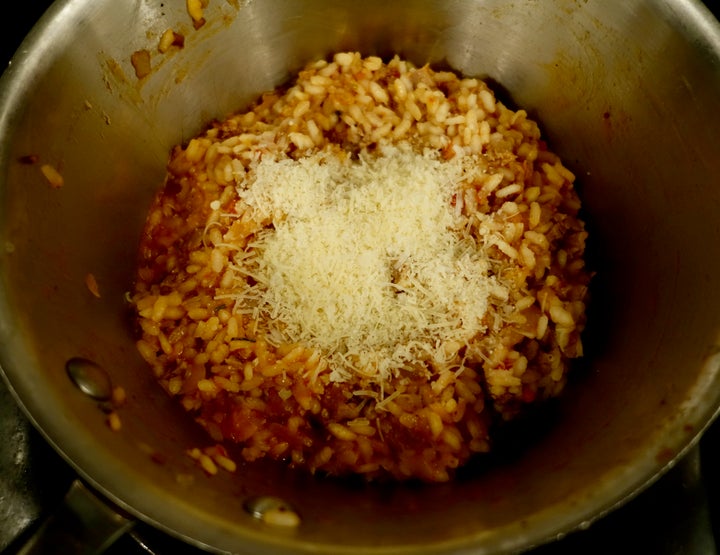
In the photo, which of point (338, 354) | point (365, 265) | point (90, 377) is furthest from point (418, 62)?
point (90, 377)

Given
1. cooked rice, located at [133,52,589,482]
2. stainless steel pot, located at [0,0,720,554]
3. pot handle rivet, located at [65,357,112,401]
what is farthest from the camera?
cooked rice, located at [133,52,589,482]

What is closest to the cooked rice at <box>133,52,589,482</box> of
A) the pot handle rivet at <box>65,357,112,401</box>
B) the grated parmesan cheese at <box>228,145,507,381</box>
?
the grated parmesan cheese at <box>228,145,507,381</box>

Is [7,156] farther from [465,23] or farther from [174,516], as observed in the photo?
[465,23]

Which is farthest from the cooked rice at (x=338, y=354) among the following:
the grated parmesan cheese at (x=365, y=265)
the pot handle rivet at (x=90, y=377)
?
the pot handle rivet at (x=90, y=377)

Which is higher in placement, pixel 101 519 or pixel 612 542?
pixel 101 519

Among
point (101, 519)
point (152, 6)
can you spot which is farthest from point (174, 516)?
point (152, 6)

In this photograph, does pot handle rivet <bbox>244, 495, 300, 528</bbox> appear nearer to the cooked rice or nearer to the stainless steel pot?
the stainless steel pot
